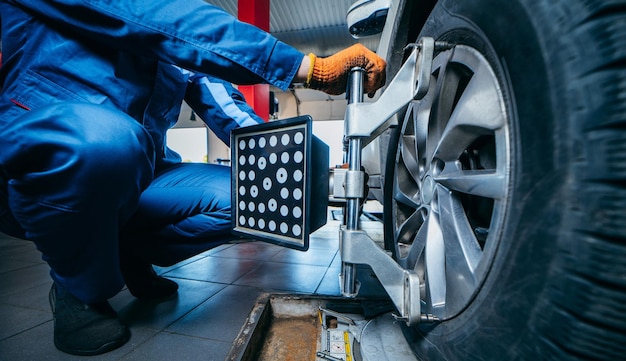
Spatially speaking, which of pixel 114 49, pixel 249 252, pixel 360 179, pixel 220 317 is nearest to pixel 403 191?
pixel 360 179

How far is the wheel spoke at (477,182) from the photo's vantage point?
340 mm

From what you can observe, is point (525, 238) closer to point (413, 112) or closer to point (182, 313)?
point (413, 112)

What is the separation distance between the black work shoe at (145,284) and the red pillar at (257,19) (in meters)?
2.63

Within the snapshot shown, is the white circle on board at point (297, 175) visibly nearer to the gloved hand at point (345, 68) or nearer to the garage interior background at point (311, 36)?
the gloved hand at point (345, 68)

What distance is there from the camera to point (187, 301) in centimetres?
94

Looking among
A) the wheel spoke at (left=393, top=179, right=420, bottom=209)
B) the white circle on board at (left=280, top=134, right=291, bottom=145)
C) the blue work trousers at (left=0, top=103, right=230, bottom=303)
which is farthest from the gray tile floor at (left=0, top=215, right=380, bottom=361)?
the white circle on board at (left=280, top=134, right=291, bottom=145)

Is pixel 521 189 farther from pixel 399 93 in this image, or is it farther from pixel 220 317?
pixel 220 317

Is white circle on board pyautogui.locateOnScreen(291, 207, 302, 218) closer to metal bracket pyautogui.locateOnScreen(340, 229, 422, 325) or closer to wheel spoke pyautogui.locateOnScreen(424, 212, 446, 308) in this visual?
metal bracket pyautogui.locateOnScreen(340, 229, 422, 325)

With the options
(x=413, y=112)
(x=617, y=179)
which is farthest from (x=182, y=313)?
(x=617, y=179)

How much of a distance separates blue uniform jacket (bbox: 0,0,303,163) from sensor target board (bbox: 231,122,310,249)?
0.14 meters

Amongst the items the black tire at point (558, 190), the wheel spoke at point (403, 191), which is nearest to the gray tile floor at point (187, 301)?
the wheel spoke at point (403, 191)

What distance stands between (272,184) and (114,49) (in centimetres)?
58

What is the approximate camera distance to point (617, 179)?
0.74ft

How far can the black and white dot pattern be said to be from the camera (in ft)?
2.02
